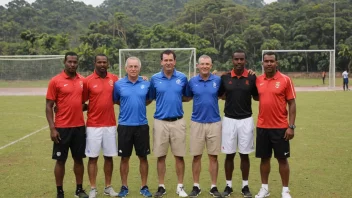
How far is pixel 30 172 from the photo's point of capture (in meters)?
7.71

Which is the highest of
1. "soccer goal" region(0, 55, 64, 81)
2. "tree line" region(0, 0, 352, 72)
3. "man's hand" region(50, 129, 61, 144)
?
"tree line" region(0, 0, 352, 72)

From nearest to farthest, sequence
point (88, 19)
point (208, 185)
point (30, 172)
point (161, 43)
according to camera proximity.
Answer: point (208, 185) → point (30, 172) → point (161, 43) → point (88, 19)

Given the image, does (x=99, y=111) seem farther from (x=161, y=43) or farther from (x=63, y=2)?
(x=63, y=2)

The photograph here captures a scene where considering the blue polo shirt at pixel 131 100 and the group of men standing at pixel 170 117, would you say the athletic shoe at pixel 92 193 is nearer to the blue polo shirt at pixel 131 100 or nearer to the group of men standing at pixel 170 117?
the group of men standing at pixel 170 117

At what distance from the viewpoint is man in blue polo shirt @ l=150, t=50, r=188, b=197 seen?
244 inches

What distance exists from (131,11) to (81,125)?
7353 cm

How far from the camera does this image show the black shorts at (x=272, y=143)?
235 inches

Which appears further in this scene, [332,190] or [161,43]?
[161,43]

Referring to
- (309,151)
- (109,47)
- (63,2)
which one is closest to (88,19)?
(63,2)

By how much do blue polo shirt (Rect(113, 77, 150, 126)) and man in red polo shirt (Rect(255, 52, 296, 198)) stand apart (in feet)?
5.30

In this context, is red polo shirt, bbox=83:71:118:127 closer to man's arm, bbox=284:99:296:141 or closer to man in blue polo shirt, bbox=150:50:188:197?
man in blue polo shirt, bbox=150:50:188:197

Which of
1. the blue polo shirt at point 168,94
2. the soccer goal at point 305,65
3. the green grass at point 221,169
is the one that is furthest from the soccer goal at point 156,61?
the soccer goal at point 305,65

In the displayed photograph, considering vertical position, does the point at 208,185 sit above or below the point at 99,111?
below

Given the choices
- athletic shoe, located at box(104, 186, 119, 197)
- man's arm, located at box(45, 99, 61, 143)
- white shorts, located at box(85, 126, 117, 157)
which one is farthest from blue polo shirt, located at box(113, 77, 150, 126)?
athletic shoe, located at box(104, 186, 119, 197)
